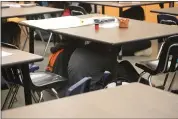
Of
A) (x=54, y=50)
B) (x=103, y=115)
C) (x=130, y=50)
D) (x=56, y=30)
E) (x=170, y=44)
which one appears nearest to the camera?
(x=103, y=115)

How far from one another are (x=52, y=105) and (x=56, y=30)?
1.70 metres

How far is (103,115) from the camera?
1417 mm

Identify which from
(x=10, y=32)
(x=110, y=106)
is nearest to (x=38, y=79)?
(x=110, y=106)

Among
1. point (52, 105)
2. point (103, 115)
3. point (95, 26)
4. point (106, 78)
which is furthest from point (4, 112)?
point (95, 26)

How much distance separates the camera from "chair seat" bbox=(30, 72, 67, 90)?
9.26 ft

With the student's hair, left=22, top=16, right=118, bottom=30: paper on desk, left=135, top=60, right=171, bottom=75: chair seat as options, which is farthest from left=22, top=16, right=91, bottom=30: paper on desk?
the student's hair

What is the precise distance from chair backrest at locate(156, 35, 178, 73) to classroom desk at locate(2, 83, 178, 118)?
131cm

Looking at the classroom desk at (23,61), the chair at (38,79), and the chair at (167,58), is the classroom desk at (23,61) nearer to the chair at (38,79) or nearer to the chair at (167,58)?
the chair at (38,79)

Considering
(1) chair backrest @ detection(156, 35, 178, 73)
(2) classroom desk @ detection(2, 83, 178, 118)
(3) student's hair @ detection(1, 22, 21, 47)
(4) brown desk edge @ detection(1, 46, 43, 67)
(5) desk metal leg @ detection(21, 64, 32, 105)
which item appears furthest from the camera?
(3) student's hair @ detection(1, 22, 21, 47)

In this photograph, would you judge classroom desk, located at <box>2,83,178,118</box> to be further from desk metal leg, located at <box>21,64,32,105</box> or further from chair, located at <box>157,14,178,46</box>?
chair, located at <box>157,14,178,46</box>

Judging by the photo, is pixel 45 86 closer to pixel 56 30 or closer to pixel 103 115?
pixel 56 30

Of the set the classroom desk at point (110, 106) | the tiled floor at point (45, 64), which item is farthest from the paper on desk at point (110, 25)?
the classroom desk at point (110, 106)

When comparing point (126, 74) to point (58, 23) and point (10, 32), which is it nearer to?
point (58, 23)

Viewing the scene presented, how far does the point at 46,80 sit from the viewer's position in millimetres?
2930
